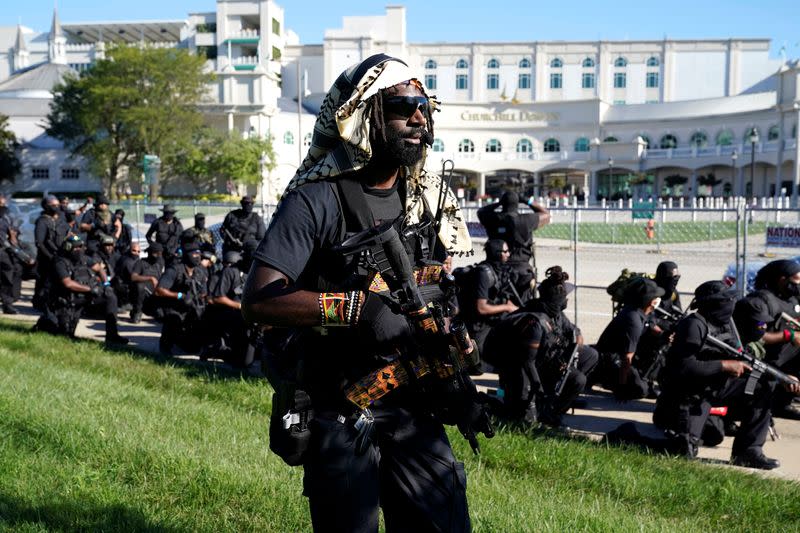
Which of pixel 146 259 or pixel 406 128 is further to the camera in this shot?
pixel 146 259

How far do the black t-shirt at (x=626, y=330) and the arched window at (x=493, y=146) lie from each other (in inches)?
3244

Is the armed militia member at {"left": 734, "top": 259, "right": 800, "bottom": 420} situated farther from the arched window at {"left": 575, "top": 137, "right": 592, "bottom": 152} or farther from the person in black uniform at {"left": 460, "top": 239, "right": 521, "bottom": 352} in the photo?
the arched window at {"left": 575, "top": 137, "right": 592, "bottom": 152}

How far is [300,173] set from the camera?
2857 millimetres

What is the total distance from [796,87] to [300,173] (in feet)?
278

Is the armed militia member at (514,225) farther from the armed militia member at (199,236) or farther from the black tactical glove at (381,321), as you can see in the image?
the black tactical glove at (381,321)

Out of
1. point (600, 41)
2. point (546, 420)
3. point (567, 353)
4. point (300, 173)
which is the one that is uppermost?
point (600, 41)

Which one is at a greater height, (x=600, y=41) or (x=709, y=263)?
(x=600, y=41)

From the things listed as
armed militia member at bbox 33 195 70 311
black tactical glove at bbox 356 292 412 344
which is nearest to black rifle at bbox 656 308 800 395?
black tactical glove at bbox 356 292 412 344

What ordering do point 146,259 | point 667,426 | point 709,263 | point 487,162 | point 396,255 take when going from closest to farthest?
point 396,255 → point 667,426 → point 146,259 → point 709,263 → point 487,162

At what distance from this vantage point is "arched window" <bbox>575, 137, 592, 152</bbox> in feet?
285

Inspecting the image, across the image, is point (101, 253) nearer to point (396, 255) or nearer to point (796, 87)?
point (396, 255)

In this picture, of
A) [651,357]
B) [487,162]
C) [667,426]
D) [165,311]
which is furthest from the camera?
[487,162]

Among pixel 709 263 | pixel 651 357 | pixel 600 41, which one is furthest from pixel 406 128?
pixel 600 41

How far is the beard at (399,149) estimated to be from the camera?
2.77 metres
